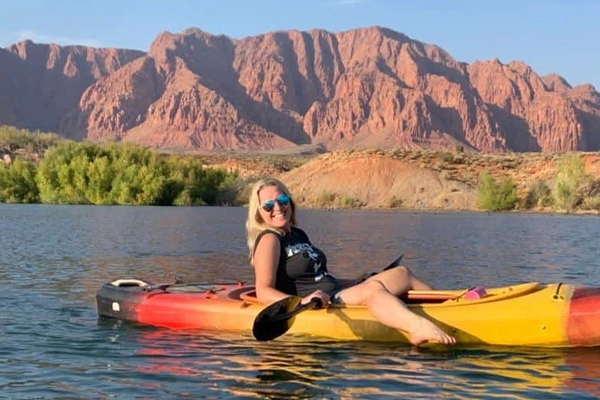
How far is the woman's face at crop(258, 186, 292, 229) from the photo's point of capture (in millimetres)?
8727

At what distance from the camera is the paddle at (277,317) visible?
8.52m

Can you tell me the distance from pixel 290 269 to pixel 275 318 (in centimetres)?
71

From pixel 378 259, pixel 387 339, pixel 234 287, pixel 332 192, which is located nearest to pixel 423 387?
pixel 387 339

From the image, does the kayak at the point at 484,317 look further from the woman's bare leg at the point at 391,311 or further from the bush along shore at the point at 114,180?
the bush along shore at the point at 114,180

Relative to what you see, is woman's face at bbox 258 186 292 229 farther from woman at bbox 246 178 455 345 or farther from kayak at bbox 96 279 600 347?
kayak at bbox 96 279 600 347

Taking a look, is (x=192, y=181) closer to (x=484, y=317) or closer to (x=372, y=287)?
(x=372, y=287)

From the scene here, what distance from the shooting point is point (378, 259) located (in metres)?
22.1

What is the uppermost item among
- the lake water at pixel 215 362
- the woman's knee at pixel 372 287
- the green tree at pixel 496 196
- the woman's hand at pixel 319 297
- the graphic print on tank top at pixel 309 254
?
the green tree at pixel 496 196

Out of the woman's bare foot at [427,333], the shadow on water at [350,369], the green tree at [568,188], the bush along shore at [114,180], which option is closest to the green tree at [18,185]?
the bush along shore at [114,180]

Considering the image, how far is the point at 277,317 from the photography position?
27.9 ft

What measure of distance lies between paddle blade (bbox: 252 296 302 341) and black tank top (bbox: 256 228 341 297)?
1.52 feet

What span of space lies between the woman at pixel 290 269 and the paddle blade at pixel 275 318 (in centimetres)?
23

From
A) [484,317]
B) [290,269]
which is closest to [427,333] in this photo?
[484,317]

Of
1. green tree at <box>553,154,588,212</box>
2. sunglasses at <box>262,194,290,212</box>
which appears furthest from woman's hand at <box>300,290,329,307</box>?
green tree at <box>553,154,588,212</box>
